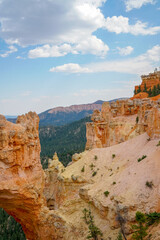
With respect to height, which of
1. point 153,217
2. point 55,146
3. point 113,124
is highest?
point 113,124

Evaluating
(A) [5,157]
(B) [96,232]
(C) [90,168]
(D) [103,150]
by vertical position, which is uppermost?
(A) [5,157]

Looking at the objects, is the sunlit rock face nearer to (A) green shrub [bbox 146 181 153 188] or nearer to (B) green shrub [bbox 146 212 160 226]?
(B) green shrub [bbox 146 212 160 226]

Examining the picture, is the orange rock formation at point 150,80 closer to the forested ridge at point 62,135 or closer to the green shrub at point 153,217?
the green shrub at point 153,217

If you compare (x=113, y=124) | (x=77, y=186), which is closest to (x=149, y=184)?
(x=77, y=186)

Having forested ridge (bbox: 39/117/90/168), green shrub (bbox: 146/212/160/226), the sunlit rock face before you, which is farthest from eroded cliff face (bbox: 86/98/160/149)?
forested ridge (bbox: 39/117/90/168)

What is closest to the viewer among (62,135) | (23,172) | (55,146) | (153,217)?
(153,217)

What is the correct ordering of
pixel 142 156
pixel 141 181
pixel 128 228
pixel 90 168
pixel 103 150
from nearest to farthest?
1. pixel 128 228
2. pixel 141 181
3. pixel 142 156
4. pixel 90 168
5. pixel 103 150

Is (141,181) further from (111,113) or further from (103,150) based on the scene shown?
(111,113)

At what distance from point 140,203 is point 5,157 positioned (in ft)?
34.8

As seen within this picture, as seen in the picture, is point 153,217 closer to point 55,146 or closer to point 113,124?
point 113,124

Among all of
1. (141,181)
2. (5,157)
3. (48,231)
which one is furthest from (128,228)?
(5,157)

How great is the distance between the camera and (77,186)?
93.0 ft

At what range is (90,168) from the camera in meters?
29.3

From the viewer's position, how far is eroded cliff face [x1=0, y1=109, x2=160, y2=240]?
1603 centimetres
